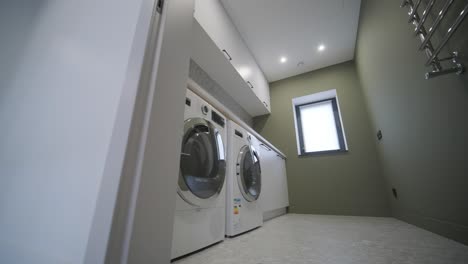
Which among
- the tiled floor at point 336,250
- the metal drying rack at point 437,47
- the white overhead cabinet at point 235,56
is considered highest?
the white overhead cabinet at point 235,56

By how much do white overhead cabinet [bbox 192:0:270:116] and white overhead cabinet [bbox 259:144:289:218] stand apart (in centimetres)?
92

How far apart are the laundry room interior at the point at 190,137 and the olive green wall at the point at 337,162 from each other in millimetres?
37

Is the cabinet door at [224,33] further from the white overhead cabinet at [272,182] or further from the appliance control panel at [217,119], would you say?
the white overhead cabinet at [272,182]

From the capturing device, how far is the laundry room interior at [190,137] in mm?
410

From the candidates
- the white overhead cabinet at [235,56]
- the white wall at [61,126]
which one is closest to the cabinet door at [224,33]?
the white overhead cabinet at [235,56]

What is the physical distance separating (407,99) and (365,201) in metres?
1.61

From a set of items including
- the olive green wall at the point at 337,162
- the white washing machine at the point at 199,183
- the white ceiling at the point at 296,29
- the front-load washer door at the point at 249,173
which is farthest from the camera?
the olive green wall at the point at 337,162

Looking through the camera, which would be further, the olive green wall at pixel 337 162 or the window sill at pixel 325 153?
the window sill at pixel 325 153

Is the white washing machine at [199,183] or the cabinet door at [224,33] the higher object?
the cabinet door at [224,33]

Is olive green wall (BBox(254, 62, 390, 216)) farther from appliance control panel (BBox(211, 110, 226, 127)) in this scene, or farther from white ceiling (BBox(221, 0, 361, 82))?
appliance control panel (BBox(211, 110, 226, 127))

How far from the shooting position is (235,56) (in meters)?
2.12

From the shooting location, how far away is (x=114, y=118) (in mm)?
443

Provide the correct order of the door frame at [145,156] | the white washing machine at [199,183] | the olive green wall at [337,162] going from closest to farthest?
the door frame at [145,156], the white washing machine at [199,183], the olive green wall at [337,162]

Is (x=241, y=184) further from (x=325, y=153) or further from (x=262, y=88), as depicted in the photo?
(x=262, y=88)
